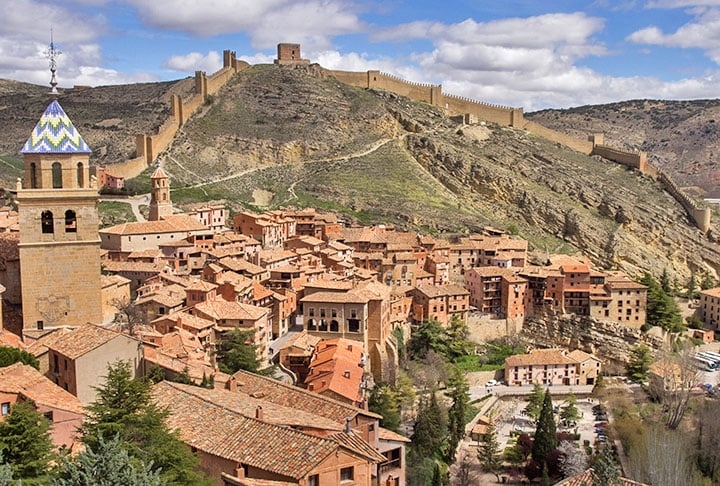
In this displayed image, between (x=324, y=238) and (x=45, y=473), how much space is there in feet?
108

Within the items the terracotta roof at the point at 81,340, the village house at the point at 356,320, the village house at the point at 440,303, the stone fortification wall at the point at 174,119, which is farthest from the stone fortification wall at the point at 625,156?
the terracotta roof at the point at 81,340

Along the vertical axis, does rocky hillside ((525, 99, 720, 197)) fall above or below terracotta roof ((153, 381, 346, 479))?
above

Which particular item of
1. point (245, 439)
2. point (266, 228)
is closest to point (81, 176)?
point (245, 439)

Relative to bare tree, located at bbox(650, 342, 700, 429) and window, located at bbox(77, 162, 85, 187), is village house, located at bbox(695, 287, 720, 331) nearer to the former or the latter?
bare tree, located at bbox(650, 342, 700, 429)

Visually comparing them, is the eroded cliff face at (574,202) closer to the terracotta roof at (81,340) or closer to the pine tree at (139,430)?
the terracotta roof at (81,340)

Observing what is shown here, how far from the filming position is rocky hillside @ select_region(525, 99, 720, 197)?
333ft

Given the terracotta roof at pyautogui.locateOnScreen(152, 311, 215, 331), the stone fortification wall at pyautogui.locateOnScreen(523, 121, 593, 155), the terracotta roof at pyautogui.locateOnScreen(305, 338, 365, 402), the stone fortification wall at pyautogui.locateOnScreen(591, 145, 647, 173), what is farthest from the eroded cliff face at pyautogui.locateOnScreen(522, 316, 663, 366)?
the stone fortification wall at pyautogui.locateOnScreen(523, 121, 593, 155)

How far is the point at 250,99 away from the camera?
64688 millimetres

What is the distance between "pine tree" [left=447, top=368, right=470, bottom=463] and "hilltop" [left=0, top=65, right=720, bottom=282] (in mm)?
18707

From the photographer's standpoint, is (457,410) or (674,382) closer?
(457,410)

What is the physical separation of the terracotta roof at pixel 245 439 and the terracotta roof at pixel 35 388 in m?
1.49

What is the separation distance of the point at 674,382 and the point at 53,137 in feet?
85.6

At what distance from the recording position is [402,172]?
58.3m

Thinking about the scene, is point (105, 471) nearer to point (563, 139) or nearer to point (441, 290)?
point (441, 290)
